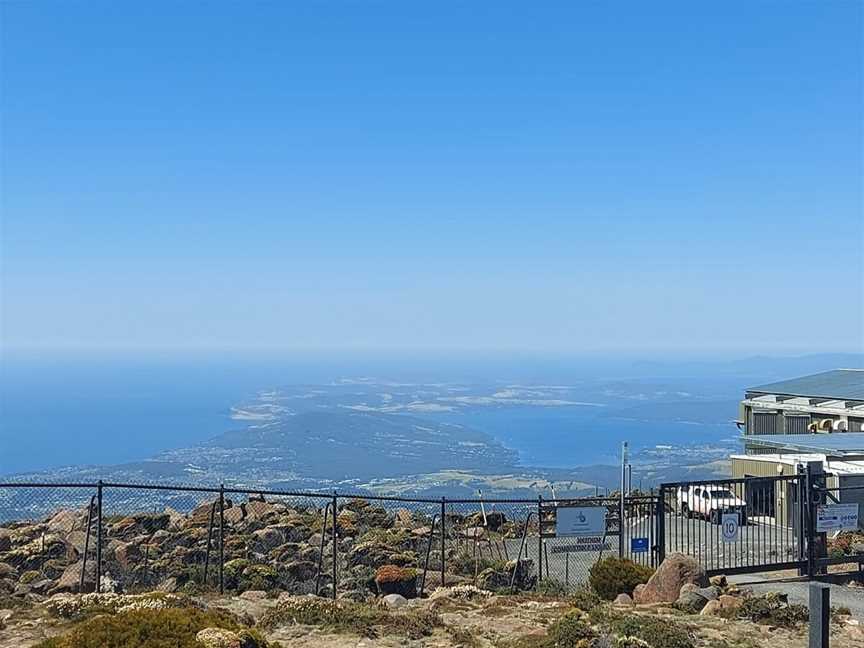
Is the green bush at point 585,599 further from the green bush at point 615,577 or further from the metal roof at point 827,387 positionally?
the metal roof at point 827,387

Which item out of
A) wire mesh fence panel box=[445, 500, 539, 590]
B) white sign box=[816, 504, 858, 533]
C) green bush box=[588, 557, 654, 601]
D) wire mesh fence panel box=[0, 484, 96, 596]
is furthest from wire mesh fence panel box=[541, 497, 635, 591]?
wire mesh fence panel box=[0, 484, 96, 596]

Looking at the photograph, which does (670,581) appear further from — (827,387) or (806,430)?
(827,387)

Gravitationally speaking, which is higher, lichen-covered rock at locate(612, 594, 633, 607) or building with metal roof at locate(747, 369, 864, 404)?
building with metal roof at locate(747, 369, 864, 404)

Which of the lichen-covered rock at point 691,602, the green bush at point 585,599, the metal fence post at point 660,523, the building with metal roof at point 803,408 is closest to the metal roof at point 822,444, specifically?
the building with metal roof at point 803,408

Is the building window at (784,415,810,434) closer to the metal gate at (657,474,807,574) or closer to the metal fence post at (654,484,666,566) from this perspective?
the metal gate at (657,474,807,574)

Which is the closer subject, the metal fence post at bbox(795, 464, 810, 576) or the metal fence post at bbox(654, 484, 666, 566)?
the metal fence post at bbox(654, 484, 666, 566)

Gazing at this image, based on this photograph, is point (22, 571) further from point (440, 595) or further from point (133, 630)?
point (133, 630)

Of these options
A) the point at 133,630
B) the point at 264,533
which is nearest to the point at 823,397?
the point at 264,533
